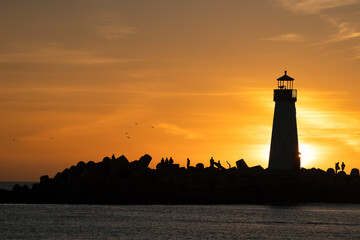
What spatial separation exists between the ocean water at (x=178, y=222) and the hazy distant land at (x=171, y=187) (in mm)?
876

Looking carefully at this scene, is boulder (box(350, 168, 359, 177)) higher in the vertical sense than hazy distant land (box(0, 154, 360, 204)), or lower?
higher

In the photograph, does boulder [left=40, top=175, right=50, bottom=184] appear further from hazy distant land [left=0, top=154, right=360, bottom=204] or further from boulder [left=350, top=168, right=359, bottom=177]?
boulder [left=350, top=168, right=359, bottom=177]

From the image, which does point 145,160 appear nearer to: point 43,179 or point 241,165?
point 43,179

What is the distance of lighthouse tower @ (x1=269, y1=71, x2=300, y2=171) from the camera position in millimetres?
70000

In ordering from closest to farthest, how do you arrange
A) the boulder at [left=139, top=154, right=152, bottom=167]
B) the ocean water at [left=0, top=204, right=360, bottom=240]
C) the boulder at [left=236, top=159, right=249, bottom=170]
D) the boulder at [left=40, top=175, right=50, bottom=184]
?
the ocean water at [left=0, top=204, right=360, bottom=240], the boulder at [left=40, top=175, right=50, bottom=184], the boulder at [left=139, top=154, right=152, bottom=167], the boulder at [left=236, top=159, right=249, bottom=170]

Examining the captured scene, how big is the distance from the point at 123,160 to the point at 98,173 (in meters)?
2.91

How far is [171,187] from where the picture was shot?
69812 mm

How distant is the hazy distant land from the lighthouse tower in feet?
3.54

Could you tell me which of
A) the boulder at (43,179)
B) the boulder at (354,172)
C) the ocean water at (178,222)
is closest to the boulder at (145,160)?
the ocean water at (178,222)

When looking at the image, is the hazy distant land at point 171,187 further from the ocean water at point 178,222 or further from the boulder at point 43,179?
the ocean water at point 178,222

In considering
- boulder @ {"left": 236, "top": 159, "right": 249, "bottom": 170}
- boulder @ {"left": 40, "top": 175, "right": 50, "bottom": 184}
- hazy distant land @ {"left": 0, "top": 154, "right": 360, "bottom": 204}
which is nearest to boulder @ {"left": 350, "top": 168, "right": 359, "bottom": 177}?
hazy distant land @ {"left": 0, "top": 154, "right": 360, "bottom": 204}

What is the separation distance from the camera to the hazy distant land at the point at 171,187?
69250mm

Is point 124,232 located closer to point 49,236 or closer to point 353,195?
point 49,236

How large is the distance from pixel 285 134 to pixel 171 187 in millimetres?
10910
